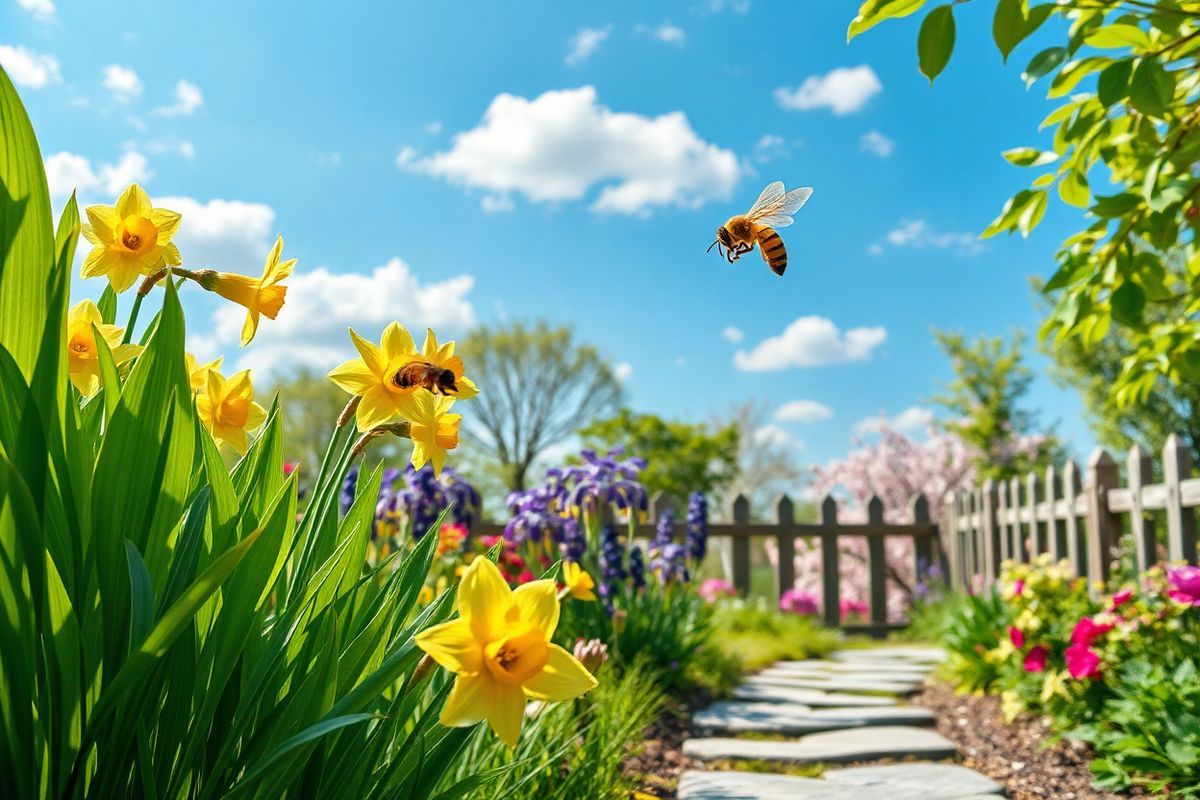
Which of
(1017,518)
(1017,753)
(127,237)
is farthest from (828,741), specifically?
(1017,518)

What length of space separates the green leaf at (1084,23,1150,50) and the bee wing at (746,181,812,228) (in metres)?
0.82

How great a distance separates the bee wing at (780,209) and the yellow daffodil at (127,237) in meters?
1.21

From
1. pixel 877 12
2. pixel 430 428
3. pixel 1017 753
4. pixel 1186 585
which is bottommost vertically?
pixel 1017 753

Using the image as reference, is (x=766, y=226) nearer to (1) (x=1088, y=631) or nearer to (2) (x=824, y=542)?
(1) (x=1088, y=631)

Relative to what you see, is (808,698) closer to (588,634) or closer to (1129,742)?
(588,634)

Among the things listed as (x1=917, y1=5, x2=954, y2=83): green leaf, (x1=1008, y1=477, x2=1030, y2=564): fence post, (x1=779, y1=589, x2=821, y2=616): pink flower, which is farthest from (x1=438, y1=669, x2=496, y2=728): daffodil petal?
(x1=779, y1=589, x2=821, y2=616): pink flower

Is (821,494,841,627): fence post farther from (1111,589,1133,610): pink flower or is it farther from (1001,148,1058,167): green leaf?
(1001,148,1058,167): green leaf

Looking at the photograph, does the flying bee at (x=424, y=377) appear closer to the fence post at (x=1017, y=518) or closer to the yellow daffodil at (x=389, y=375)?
the yellow daffodil at (x=389, y=375)

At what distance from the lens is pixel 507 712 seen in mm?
918

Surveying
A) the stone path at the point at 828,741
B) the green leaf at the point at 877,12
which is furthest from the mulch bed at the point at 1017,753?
the green leaf at the point at 877,12

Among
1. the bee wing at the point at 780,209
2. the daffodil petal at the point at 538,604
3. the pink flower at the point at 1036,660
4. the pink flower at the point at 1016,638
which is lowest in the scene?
the pink flower at the point at 1036,660

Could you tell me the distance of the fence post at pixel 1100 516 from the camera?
5.51m

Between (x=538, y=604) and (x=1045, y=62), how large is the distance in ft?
6.01

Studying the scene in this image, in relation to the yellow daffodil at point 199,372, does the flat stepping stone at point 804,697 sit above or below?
below
